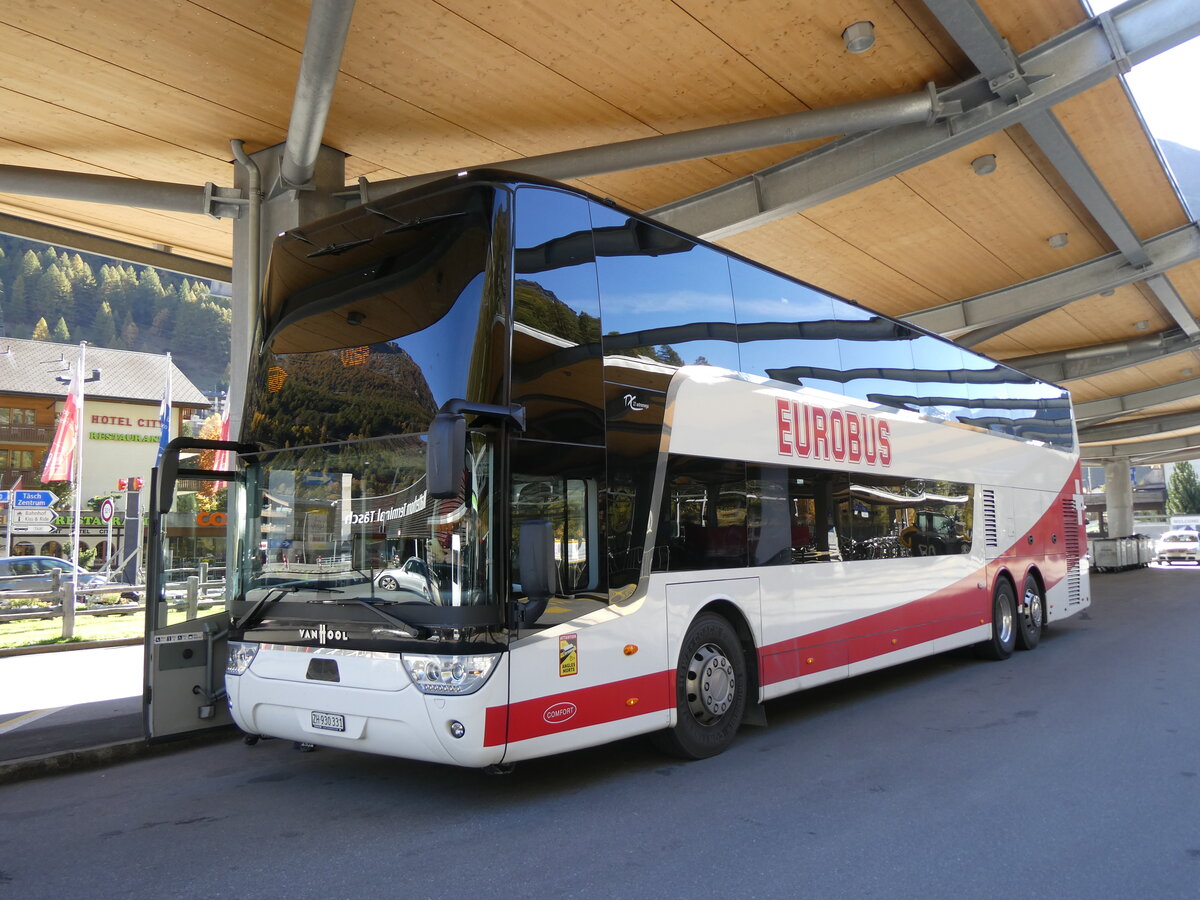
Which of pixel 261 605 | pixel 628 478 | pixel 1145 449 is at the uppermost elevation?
pixel 1145 449

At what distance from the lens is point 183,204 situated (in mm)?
11203

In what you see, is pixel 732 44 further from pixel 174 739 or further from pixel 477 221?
pixel 174 739

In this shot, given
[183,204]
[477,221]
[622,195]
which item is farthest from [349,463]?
[622,195]

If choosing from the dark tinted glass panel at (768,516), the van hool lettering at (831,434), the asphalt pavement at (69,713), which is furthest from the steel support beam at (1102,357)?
the asphalt pavement at (69,713)

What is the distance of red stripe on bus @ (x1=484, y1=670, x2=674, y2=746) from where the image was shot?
5355mm

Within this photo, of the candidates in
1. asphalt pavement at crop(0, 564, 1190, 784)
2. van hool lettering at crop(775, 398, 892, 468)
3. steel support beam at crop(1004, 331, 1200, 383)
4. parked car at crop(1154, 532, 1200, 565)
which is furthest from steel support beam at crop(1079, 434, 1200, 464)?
asphalt pavement at crop(0, 564, 1190, 784)

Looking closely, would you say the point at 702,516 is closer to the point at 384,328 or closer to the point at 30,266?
the point at 384,328

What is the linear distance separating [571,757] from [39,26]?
780cm

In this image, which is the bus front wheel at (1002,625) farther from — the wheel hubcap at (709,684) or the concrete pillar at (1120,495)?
the concrete pillar at (1120,495)

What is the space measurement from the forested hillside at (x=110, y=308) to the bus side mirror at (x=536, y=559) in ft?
400

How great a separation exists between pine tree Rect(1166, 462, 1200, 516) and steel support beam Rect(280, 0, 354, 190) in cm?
8725

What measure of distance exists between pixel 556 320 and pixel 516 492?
1217 mm

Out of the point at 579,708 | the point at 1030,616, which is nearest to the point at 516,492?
the point at 579,708

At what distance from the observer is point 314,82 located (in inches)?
313
